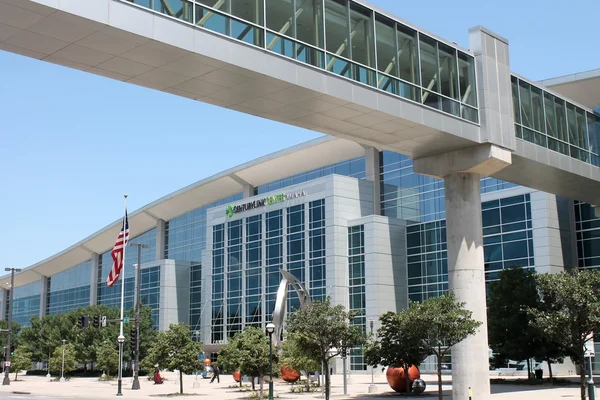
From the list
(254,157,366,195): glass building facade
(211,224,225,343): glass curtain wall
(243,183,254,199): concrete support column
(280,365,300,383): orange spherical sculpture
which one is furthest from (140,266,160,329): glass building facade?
Result: (280,365,300,383): orange spherical sculpture

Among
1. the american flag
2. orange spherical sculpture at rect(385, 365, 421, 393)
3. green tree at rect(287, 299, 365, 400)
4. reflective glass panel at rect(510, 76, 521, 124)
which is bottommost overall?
orange spherical sculpture at rect(385, 365, 421, 393)

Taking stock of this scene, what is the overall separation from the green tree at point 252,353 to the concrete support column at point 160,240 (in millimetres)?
66369

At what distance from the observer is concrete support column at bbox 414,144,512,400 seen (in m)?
29.9

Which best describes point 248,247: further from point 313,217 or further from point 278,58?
point 278,58

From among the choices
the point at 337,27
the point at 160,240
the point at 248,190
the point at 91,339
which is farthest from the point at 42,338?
the point at 337,27

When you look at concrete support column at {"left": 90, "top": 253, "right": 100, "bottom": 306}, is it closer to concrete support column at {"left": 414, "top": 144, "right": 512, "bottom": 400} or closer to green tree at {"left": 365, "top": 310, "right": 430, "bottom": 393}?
green tree at {"left": 365, "top": 310, "right": 430, "bottom": 393}

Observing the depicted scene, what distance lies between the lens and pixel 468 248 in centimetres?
3064

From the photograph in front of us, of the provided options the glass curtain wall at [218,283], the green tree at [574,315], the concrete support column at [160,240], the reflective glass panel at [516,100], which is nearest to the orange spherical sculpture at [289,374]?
the green tree at [574,315]

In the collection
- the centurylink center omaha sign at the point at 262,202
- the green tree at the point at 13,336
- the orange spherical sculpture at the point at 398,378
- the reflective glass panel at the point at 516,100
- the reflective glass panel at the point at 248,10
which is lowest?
the orange spherical sculpture at the point at 398,378

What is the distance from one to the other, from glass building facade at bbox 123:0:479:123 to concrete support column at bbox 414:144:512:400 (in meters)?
1.95

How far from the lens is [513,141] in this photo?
104ft

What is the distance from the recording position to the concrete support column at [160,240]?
10781cm

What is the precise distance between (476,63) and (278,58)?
11.6m

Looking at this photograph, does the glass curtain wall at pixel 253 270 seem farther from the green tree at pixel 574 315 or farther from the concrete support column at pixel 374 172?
the green tree at pixel 574 315
